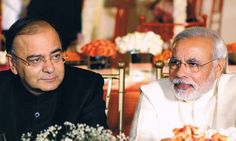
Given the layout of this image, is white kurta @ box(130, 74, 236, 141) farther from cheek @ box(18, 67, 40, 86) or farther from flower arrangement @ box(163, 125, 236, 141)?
flower arrangement @ box(163, 125, 236, 141)

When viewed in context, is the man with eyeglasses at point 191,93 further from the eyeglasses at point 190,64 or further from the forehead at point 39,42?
the forehead at point 39,42

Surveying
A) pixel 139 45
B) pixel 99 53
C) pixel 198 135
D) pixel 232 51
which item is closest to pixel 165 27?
pixel 232 51

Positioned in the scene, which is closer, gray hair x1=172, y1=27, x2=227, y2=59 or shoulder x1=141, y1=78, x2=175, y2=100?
gray hair x1=172, y1=27, x2=227, y2=59

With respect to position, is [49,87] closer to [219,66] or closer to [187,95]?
[187,95]

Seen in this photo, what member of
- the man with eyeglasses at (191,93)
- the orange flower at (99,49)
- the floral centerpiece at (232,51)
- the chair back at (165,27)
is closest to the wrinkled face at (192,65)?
the man with eyeglasses at (191,93)

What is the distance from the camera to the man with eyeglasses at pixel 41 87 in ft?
9.44

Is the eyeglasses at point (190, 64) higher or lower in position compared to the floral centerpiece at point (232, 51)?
higher

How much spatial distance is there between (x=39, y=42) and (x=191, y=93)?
77 centimetres

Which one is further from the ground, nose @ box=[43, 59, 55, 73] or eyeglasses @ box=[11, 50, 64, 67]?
eyeglasses @ box=[11, 50, 64, 67]

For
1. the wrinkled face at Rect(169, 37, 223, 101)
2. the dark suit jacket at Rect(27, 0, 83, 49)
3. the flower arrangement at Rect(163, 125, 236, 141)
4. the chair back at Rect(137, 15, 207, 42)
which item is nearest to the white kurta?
the wrinkled face at Rect(169, 37, 223, 101)

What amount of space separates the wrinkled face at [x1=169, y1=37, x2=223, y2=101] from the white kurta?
13cm

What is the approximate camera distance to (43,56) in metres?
2.87

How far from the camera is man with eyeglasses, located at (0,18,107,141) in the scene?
288 centimetres

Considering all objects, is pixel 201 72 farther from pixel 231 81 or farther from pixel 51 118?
pixel 51 118
